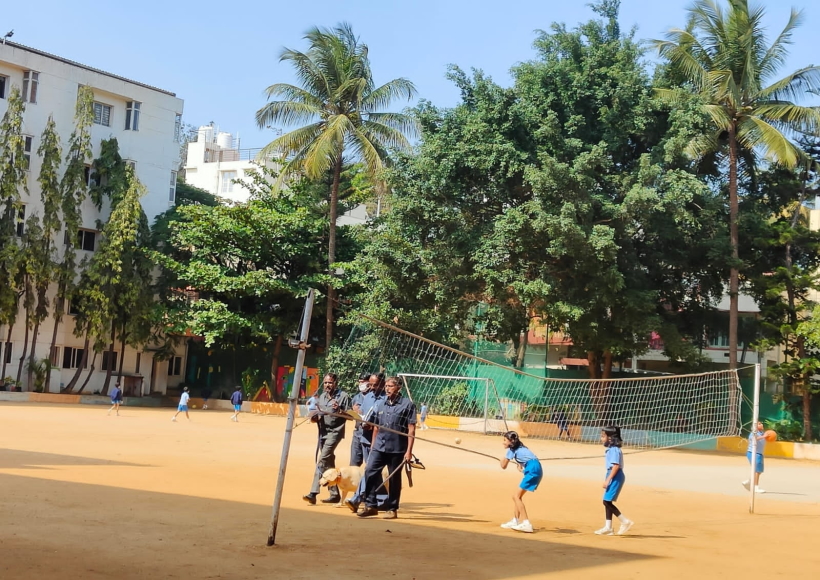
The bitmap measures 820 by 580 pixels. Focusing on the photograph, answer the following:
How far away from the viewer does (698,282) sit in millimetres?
32562

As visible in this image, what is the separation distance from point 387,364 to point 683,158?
11.5m

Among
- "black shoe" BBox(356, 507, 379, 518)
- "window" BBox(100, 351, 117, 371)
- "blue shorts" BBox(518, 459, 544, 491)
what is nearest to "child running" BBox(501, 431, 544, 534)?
"blue shorts" BBox(518, 459, 544, 491)

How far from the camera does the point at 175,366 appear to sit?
4822 cm

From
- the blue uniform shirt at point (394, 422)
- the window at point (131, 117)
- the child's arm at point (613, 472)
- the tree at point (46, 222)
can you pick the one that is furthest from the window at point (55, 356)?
the child's arm at point (613, 472)

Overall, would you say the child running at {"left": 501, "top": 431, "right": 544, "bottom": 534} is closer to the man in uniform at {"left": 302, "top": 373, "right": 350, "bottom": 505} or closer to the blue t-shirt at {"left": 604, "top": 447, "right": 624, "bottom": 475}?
the blue t-shirt at {"left": 604, "top": 447, "right": 624, "bottom": 475}

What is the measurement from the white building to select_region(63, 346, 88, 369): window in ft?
0.15

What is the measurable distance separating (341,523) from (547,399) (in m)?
22.4

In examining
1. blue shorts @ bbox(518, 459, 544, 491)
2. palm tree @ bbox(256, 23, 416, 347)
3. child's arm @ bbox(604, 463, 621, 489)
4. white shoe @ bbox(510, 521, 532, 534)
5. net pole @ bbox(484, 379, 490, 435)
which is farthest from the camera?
palm tree @ bbox(256, 23, 416, 347)

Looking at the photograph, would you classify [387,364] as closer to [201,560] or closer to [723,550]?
[723,550]

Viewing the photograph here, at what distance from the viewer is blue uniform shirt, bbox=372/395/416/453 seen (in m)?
10.6

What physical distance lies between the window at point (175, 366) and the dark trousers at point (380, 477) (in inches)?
1527

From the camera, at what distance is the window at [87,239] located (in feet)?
138

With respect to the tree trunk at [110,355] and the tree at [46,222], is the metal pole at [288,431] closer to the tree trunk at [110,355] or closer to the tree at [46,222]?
the tree at [46,222]

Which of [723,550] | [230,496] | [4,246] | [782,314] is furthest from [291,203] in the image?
[723,550]
